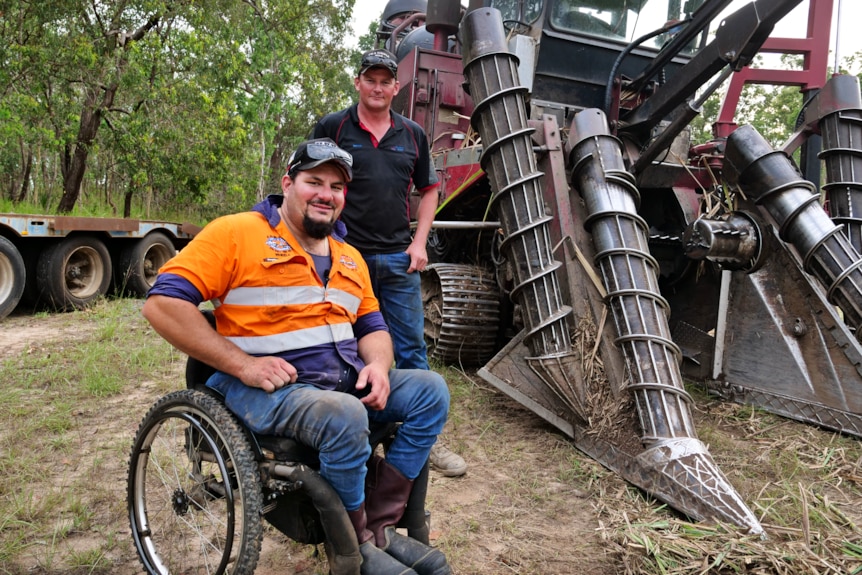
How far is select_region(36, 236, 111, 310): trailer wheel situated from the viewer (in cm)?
697

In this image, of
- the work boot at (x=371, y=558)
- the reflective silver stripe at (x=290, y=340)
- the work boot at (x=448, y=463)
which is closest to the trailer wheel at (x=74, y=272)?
the work boot at (x=448, y=463)

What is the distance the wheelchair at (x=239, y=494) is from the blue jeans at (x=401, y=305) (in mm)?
919

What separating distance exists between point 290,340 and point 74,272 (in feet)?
20.9

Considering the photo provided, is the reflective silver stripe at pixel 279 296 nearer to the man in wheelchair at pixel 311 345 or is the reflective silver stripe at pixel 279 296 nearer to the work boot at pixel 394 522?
the man in wheelchair at pixel 311 345

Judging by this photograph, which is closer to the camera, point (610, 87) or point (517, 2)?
point (610, 87)

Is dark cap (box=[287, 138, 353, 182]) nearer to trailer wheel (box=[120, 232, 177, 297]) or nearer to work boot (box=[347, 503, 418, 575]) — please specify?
work boot (box=[347, 503, 418, 575])

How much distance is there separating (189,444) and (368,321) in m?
0.73

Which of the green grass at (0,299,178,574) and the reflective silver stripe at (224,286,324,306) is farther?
the green grass at (0,299,178,574)

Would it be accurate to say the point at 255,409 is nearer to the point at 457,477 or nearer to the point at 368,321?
the point at 368,321

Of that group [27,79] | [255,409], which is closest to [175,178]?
[27,79]

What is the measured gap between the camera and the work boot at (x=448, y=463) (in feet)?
10.7

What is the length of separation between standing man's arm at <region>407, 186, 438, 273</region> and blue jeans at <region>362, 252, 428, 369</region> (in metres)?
0.04

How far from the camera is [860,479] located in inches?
123

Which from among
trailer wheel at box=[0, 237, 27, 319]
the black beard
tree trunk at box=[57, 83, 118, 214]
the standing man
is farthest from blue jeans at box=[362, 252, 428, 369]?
tree trunk at box=[57, 83, 118, 214]
